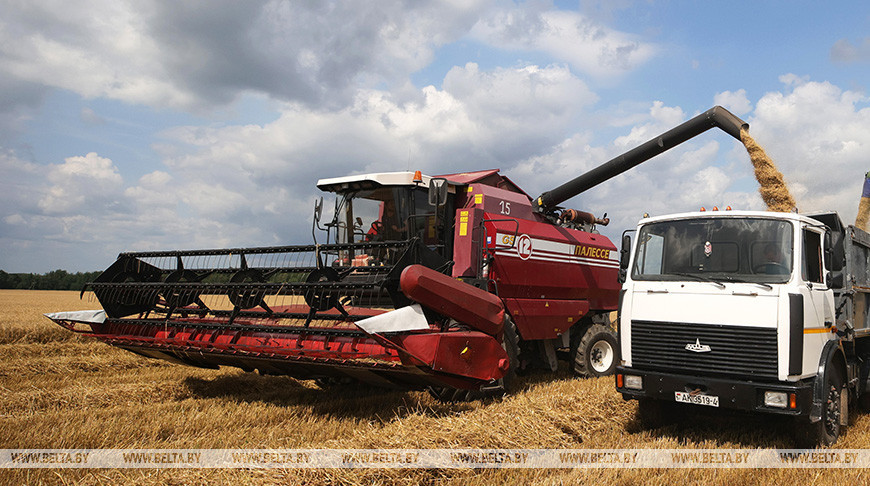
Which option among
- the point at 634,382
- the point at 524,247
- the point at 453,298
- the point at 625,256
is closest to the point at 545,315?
the point at 524,247

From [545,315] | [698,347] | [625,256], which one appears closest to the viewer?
[698,347]

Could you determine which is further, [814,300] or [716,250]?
[716,250]

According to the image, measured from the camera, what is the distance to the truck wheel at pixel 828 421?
15.9ft

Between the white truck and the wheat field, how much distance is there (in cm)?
45

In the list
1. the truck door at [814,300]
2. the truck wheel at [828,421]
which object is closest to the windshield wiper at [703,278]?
the truck door at [814,300]

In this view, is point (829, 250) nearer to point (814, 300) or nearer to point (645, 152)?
point (814, 300)

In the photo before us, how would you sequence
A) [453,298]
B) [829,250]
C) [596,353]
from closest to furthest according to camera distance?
[829,250] → [453,298] → [596,353]

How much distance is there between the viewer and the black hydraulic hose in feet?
28.3

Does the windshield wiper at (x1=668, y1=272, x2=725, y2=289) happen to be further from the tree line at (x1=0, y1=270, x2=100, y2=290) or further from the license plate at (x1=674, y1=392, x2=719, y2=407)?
the tree line at (x1=0, y1=270, x2=100, y2=290)

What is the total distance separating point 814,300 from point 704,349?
3.44ft

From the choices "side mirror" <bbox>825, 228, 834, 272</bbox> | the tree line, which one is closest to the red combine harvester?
"side mirror" <bbox>825, 228, 834, 272</bbox>

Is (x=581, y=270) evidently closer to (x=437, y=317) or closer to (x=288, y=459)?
(x=437, y=317)

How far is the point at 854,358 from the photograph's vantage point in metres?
6.29

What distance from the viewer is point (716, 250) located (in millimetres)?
5273
